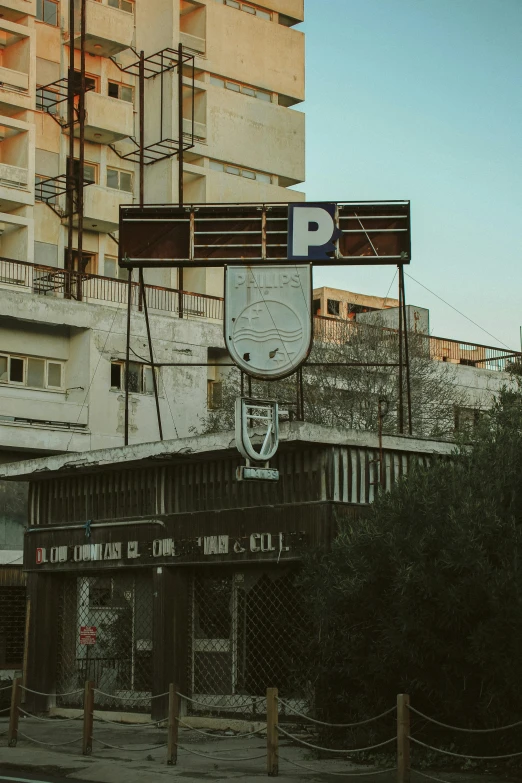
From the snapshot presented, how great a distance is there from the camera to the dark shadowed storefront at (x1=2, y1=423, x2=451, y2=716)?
16.9m

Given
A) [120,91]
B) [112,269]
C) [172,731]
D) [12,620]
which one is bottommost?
[172,731]

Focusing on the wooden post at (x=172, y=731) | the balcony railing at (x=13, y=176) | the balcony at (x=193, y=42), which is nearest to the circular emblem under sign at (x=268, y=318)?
the wooden post at (x=172, y=731)

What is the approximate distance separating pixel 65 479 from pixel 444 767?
31.4ft

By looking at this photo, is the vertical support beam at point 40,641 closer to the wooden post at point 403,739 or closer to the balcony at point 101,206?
the wooden post at point 403,739

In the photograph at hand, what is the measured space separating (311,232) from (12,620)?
19045mm

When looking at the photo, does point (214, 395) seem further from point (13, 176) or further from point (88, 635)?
point (88, 635)

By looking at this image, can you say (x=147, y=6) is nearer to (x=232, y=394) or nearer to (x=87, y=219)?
(x=87, y=219)

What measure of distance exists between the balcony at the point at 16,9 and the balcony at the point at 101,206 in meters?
7.32

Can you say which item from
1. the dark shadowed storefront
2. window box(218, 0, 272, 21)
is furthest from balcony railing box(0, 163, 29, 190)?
the dark shadowed storefront

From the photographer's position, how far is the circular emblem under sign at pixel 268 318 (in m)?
18.7

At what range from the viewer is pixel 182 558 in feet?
60.4

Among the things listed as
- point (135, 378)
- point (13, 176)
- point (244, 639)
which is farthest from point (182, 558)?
point (13, 176)

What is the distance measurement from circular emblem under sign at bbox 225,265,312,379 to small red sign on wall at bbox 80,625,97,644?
5.16 meters

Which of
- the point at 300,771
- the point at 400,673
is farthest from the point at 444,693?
the point at 300,771
